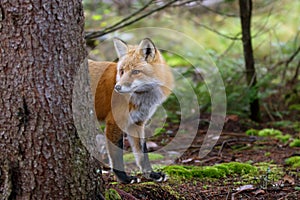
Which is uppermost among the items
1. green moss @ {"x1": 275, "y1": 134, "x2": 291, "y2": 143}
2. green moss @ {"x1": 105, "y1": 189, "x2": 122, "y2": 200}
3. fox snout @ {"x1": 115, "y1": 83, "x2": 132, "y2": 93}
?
fox snout @ {"x1": 115, "y1": 83, "x2": 132, "y2": 93}

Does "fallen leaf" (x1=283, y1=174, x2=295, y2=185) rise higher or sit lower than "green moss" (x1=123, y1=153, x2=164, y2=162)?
higher

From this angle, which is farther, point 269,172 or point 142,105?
point 142,105

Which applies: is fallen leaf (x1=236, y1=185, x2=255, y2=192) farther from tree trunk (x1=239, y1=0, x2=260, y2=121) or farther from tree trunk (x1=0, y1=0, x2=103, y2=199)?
tree trunk (x1=239, y1=0, x2=260, y2=121)

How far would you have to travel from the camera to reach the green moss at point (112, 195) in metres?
3.19

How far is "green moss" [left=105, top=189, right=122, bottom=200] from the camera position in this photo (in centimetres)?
319

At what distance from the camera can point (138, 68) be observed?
4480 mm

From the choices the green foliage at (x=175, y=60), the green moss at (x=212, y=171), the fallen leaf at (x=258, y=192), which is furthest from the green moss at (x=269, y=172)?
the green foliage at (x=175, y=60)

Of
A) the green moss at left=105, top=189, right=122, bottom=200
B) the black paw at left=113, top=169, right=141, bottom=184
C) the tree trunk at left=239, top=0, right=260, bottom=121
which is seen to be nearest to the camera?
the green moss at left=105, top=189, right=122, bottom=200

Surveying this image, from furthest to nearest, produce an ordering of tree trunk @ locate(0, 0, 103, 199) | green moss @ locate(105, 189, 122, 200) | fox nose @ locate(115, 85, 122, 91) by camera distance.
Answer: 1. fox nose @ locate(115, 85, 122, 91)
2. green moss @ locate(105, 189, 122, 200)
3. tree trunk @ locate(0, 0, 103, 199)

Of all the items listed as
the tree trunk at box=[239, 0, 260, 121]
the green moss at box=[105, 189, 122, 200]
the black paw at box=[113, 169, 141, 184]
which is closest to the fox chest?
the black paw at box=[113, 169, 141, 184]

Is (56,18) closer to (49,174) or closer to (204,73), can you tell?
(49,174)

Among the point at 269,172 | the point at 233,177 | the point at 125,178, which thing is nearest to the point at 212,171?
the point at 233,177

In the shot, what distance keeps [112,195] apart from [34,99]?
3.28ft

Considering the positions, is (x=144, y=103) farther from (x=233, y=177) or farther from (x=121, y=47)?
(x=233, y=177)
